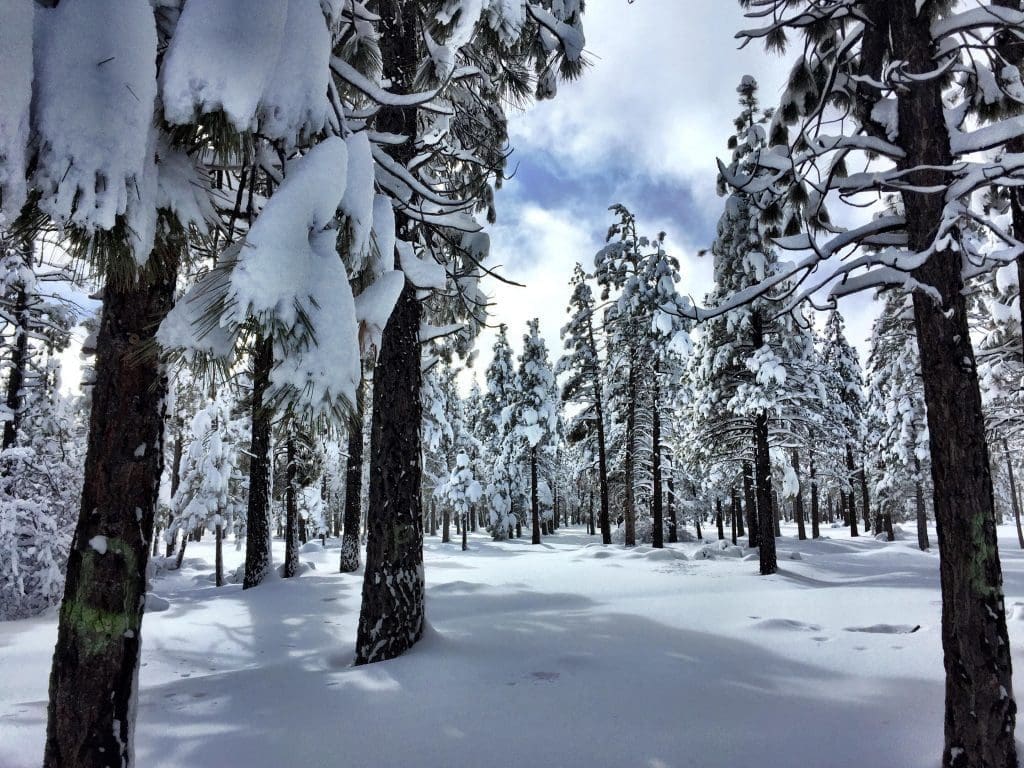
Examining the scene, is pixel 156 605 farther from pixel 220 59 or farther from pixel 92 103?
pixel 220 59

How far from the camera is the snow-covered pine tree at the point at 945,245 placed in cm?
390

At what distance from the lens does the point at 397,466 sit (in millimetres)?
6230

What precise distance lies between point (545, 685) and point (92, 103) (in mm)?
5170

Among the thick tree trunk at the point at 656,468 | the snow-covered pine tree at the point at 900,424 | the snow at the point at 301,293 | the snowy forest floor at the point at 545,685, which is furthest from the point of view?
the snow-covered pine tree at the point at 900,424

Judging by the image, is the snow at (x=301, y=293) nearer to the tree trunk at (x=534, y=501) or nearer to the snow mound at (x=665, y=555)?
the snow mound at (x=665, y=555)

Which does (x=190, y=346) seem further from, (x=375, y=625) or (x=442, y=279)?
(x=375, y=625)

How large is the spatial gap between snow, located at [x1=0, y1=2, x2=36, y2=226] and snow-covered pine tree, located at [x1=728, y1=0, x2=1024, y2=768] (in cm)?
452

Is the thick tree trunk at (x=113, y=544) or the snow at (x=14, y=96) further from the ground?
the snow at (x=14, y=96)

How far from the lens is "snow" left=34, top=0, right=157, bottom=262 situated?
1794 millimetres

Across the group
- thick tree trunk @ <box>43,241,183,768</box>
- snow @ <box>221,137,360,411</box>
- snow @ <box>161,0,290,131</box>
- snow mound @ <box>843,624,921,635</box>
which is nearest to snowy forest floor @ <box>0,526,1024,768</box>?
snow mound @ <box>843,624,921,635</box>

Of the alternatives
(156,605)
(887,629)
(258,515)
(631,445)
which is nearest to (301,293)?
(887,629)

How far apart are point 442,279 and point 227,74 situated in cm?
178

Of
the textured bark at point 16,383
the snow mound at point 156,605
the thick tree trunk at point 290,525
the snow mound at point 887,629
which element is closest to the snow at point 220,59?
the snow mound at point 887,629

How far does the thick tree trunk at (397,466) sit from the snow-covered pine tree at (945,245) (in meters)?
3.85
